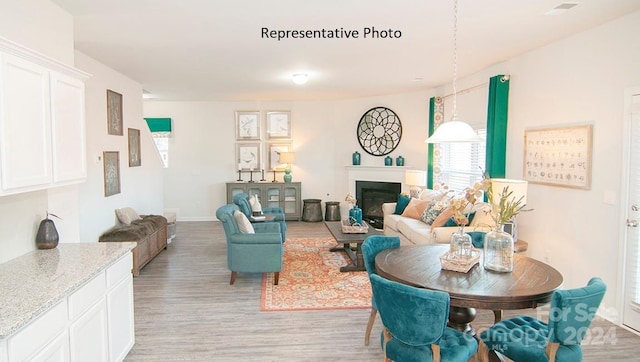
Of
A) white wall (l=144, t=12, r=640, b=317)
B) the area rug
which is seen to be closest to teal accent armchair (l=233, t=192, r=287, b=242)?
the area rug

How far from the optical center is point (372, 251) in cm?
317

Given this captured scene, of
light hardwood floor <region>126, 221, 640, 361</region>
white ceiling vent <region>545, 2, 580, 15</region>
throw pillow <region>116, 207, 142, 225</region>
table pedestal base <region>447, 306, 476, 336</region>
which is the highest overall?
white ceiling vent <region>545, 2, 580, 15</region>

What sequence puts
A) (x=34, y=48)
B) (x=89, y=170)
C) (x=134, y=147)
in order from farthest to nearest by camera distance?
(x=134, y=147), (x=89, y=170), (x=34, y=48)

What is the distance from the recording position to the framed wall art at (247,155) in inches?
346

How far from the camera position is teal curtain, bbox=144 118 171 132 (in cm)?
863

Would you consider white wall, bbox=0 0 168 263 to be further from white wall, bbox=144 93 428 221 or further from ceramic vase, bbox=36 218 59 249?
white wall, bbox=144 93 428 221

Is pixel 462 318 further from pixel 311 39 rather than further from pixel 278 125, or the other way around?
pixel 278 125

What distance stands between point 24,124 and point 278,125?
264 inches

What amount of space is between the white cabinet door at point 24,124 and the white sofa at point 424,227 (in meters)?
3.05

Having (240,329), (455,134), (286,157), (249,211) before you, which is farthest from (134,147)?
(455,134)

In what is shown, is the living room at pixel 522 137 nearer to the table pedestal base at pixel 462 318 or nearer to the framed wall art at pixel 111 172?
the framed wall art at pixel 111 172

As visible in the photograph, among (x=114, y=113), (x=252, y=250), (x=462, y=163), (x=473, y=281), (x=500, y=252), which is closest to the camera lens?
(x=473, y=281)

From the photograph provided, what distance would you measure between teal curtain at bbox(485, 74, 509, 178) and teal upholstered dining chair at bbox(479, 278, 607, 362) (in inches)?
123

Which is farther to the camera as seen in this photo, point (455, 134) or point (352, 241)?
point (352, 241)
